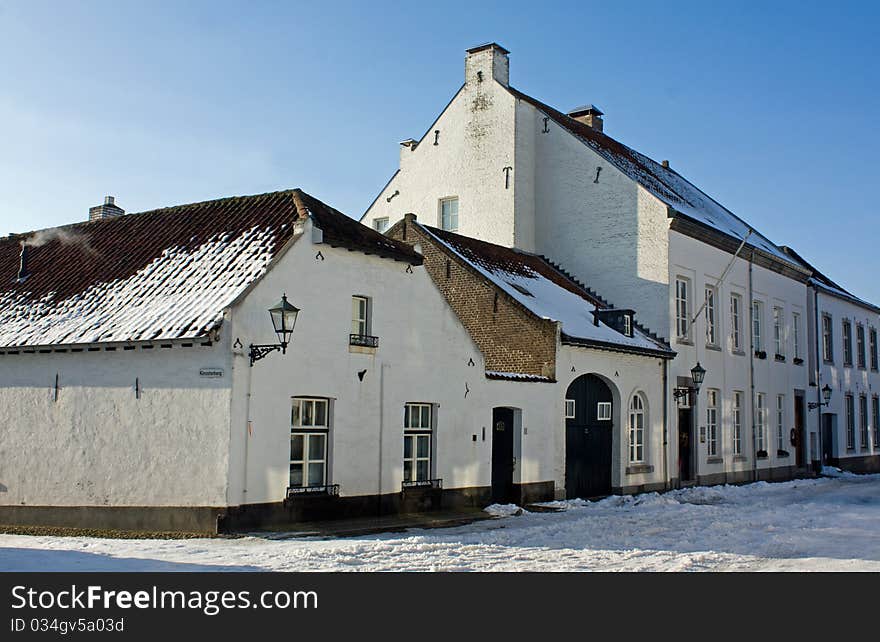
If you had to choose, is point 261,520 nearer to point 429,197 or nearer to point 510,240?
point 510,240

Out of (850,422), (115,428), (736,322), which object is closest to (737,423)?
(736,322)

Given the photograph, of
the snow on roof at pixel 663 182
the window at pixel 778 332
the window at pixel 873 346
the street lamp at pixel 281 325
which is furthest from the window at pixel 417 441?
the window at pixel 873 346

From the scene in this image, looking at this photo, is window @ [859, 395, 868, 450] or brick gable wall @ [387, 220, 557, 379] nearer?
brick gable wall @ [387, 220, 557, 379]

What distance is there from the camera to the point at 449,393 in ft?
62.6

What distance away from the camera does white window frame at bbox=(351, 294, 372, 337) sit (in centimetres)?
1711

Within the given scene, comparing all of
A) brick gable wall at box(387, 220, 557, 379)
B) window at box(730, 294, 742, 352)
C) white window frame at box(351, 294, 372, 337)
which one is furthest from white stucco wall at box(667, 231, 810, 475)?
white window frame at box(351, 294, 372, 337)

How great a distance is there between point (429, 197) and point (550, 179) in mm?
4250

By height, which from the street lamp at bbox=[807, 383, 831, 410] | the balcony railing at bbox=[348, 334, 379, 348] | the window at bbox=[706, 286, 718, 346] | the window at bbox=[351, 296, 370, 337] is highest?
the window at bbox=[706, 286, 718, 346]

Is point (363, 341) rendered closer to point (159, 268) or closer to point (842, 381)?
point (159, 268)

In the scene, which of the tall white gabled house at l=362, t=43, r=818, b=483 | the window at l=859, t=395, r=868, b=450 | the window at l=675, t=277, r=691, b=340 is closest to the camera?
the tall white gabled house at l=362, t=43, r=818, b=483

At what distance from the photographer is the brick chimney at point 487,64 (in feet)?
96.2

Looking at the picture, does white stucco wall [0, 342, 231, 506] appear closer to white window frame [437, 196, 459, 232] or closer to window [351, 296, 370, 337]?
window [351, 296, 370, 337]

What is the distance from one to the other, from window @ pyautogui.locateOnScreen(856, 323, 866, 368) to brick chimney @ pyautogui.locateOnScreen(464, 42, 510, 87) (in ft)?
68.5
